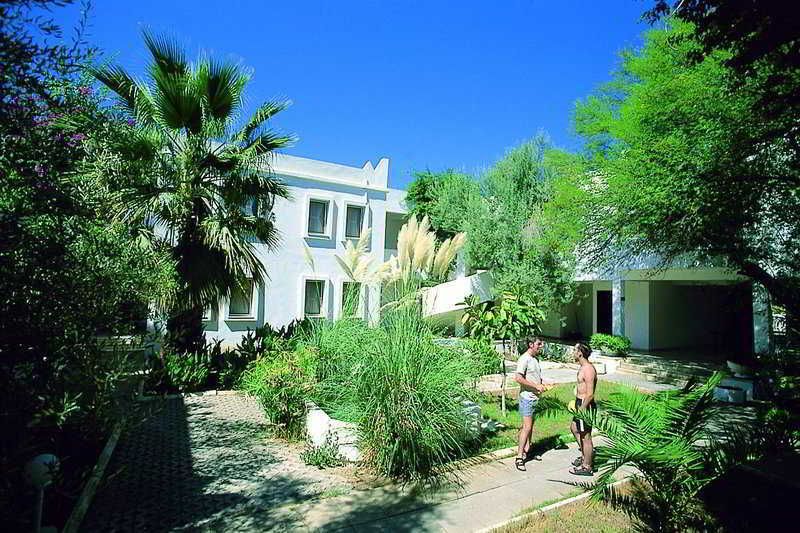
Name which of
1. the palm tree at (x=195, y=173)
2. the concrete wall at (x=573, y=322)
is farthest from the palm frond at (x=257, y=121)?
the concrete wall at (x=573, y=322)

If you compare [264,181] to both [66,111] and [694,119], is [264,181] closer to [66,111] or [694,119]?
[66,111]

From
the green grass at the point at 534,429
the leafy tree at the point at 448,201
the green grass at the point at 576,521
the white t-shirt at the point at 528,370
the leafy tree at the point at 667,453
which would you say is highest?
the leafy tree at the point at 448,201

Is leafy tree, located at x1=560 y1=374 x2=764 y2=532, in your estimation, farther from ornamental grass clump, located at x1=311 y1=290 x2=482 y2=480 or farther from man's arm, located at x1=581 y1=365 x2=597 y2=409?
ornamental grass clump, located at x1=311 y1=290 x2=482 y2=480

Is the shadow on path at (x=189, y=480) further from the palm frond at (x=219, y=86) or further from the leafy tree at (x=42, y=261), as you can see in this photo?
the palm frond at (x=219, y=86)

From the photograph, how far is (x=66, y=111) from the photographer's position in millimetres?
3074

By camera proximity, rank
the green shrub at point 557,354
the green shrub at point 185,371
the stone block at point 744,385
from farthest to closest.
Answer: the green shrub at point 557,354 < the stone block at point 744,385 < the green shrub at point 185,371

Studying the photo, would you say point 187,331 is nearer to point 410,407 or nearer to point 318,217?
point 410,407

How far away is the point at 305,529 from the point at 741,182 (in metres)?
9.93

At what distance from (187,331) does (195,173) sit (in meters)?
3.70

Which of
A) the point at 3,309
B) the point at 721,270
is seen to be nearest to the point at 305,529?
the point at 3,309

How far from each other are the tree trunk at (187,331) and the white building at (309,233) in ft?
22.6

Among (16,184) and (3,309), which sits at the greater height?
(16,184)

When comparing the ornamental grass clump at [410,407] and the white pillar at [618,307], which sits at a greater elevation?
the white pillar at [618,307]

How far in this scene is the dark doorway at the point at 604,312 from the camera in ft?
71.2
